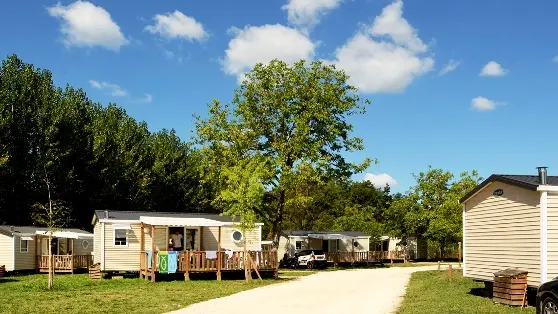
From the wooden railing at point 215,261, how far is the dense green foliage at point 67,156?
1725 cm

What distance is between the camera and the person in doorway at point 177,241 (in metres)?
31.7

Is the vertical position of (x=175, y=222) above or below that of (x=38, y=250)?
above

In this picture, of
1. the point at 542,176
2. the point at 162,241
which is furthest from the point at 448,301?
the point at 162,241

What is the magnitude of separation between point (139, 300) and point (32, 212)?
28.8 metres

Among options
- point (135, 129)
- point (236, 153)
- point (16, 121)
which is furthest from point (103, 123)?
point (236, 153)

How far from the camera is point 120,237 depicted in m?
31.2

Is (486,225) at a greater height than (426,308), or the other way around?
(486,225)

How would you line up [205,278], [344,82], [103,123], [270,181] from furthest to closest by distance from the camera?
[103,123]
[344,82]
[270,181]
[205,278]

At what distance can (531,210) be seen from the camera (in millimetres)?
16969

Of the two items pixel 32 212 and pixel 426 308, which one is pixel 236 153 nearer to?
pixel 32 212

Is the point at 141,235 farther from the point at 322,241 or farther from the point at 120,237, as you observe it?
the point at 322,241

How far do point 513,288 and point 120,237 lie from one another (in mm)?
20050

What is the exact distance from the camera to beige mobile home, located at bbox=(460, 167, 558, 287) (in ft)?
53.8

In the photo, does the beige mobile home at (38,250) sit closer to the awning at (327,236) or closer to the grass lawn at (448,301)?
the awning at (327,236)
